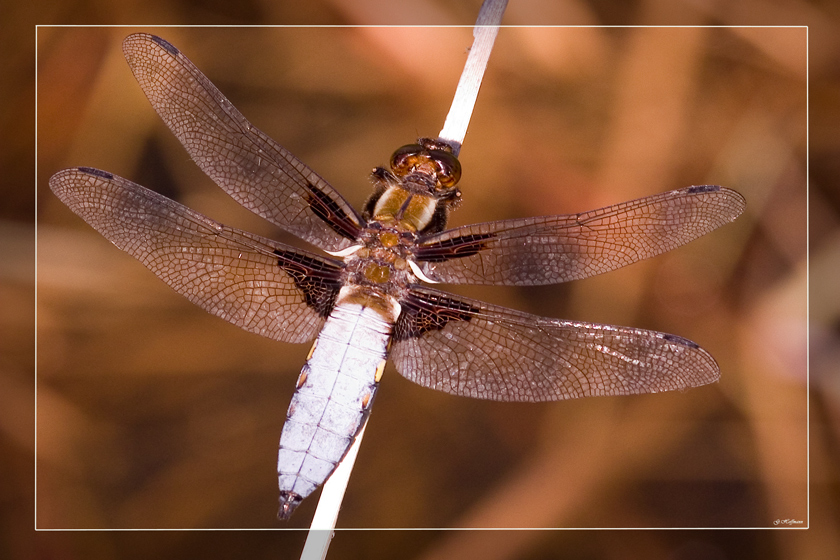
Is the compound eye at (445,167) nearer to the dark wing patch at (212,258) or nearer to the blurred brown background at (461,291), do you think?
the dark wing patch at (212,258)

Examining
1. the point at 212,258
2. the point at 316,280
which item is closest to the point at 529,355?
the point at 316,280

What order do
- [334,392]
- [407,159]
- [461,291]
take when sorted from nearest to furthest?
[334,392] → [407,159] → [461,291]

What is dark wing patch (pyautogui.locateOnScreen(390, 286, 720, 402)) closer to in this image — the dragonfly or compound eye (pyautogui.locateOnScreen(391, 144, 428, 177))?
the dragonfly

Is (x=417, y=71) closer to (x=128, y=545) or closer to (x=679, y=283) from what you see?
(x=679, y=283)

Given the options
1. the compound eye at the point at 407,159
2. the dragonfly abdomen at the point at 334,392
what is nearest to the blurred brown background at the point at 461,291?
the compound eye at the point at 407,159

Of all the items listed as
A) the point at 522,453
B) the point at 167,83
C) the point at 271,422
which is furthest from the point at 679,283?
the point at 167,83

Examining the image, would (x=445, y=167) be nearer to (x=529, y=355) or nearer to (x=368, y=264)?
(x=368, y=264)
